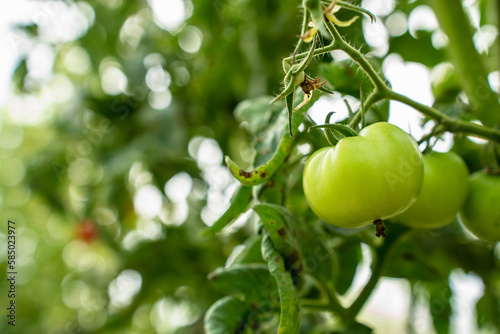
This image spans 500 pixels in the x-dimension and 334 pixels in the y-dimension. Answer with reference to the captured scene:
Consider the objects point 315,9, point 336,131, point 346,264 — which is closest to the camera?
point 315,9

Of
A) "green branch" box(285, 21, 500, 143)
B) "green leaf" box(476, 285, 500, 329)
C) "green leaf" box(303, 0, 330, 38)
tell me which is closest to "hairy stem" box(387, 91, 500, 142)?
"green branch" box(285, 21, 500, 143)

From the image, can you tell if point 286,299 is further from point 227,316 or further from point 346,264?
point 346,264

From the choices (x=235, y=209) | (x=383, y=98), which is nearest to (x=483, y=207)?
(x=383, y=98)

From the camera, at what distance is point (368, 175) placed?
428 mm

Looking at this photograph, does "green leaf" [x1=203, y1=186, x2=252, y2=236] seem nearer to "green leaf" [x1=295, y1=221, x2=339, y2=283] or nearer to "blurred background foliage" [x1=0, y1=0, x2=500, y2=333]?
"green leaf" [x1=295, y1=221, x2=339, y2=283]

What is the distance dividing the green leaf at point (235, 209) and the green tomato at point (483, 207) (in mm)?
297

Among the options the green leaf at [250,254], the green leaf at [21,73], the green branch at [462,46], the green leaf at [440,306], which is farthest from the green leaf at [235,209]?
the green leaf at [21,73]

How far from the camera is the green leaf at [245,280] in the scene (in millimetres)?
598

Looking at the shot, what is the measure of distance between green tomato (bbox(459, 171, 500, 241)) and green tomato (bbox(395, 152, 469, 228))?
3 cm

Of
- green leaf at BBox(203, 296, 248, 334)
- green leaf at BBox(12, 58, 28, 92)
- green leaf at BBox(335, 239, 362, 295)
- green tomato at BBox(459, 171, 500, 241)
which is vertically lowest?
green leaf at BBox(12, 58, 28, 92)

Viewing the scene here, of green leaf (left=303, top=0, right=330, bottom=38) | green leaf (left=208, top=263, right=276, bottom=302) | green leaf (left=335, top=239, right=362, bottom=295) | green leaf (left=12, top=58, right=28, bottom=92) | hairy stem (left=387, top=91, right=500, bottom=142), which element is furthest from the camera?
green leaf (left=12, top=58, right=28, bottom=92)

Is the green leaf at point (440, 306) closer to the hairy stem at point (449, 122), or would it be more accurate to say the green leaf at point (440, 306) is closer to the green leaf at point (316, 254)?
the green leaf at point (316, 254)

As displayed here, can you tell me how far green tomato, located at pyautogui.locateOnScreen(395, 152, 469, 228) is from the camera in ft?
1.77

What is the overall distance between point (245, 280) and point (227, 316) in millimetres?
54
